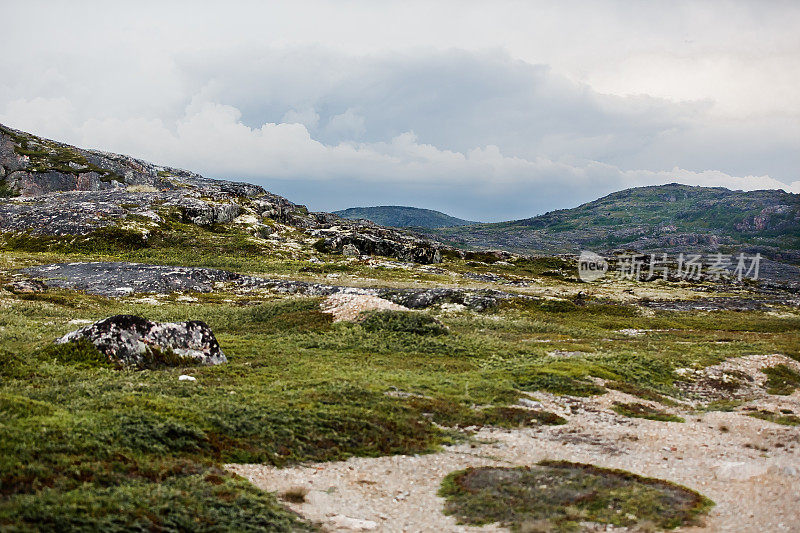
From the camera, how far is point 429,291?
75688 mm

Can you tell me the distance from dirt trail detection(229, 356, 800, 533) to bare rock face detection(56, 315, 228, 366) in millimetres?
14241

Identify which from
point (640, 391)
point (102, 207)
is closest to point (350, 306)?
point (640, 391)

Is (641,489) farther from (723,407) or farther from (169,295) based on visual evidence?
(169,295)

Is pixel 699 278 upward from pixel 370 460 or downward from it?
upward

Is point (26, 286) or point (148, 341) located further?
point (26, 286)

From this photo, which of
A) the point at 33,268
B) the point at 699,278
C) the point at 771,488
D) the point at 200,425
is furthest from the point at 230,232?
the point at 699,278

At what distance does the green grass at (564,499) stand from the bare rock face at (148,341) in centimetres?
1849

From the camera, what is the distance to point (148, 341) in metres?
28.2

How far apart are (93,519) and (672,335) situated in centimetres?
5923

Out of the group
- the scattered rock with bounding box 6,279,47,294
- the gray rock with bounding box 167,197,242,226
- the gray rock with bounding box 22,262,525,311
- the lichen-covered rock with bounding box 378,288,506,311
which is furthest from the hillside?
the gray rock with bounding box 167,197,242,226

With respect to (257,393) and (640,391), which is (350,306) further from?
A: (640,391)

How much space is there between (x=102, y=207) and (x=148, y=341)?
104481mm

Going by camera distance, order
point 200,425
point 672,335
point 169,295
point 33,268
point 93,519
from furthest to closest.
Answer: point 33,268
point 169,295
point 672,335
point 200,425
point 93,519

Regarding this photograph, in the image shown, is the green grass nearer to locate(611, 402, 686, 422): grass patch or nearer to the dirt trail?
the dirt trail
